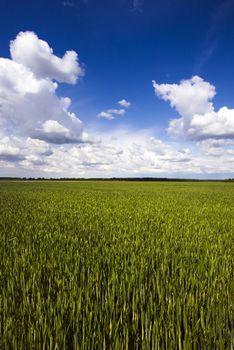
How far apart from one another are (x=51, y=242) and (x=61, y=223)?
9.94ft

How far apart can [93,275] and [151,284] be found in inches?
31.5

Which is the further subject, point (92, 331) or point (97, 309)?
point (97, 309)

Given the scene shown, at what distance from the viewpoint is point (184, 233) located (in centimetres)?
769

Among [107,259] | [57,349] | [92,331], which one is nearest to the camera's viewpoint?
[57,349]

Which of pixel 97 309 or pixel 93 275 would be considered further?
pixel 93 275

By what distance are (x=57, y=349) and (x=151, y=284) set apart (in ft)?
6.06

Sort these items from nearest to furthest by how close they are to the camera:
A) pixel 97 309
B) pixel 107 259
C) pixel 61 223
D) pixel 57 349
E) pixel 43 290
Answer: pixel 57 349
pixel 97 309
pixel 43 290
pixel 107 259
pixel 61 223

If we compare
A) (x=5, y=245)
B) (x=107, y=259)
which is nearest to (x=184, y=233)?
(x=107, y=259)

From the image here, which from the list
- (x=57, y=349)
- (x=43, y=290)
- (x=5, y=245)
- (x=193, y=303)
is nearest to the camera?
(x=57, y=349)

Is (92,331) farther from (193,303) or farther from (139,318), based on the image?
(193,303)

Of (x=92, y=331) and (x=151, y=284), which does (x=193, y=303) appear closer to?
(x=151, y=284)

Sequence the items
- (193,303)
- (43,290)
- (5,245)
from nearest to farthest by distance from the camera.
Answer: (193,303)
(43,290)
(5,245)

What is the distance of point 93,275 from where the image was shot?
3953mm

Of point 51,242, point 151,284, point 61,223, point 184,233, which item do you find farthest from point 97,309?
point 61,223
